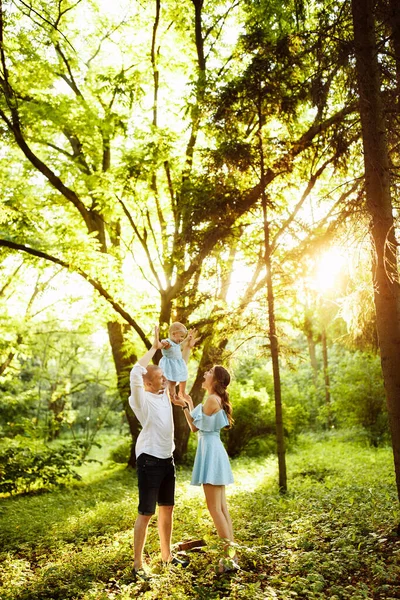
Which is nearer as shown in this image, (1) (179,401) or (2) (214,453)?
(2) (214,453)

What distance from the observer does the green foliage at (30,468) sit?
35.3ft

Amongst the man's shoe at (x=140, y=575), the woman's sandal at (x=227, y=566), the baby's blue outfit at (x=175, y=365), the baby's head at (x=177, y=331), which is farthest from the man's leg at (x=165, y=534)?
the baby's head at (x=177, y=331)

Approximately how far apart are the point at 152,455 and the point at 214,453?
26.7 inches

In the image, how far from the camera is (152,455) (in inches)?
183

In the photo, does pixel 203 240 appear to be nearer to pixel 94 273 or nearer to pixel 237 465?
pixel 94 273

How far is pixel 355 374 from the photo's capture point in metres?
17.5

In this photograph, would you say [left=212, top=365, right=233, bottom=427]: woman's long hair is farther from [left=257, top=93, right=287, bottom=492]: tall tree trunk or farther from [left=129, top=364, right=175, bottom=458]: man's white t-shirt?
[left=257, top=93, right=287, bottom=492]: tall tree trunk

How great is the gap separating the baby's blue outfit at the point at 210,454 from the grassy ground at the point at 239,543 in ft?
1.77

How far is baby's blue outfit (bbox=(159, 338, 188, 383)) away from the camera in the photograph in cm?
634

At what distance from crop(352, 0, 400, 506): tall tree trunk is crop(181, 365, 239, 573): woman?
193cm

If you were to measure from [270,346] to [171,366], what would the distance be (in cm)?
305

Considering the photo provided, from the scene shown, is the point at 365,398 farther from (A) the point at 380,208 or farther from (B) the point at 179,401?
(B) the point at 179,401

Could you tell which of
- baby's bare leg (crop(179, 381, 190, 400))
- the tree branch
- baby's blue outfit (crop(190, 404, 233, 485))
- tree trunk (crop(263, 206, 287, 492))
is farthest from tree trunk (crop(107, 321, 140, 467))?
baby's blue outfit (crop(190, 404, 233, 485))

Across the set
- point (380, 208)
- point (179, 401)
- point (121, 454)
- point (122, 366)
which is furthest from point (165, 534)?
point (121, 454)
